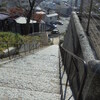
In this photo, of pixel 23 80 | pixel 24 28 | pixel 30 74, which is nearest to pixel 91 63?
pixel 23 80

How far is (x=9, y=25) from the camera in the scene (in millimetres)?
19688

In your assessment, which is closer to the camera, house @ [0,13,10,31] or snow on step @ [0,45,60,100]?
snow on step @ [0,45,60,100]

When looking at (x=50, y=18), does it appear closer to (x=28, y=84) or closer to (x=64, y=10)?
(x=64, y=10)

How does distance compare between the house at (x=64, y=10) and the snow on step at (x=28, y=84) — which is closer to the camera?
the snow on step at (x=28, y=84)

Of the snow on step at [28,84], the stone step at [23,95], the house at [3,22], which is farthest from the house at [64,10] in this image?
the stone step at [23,95]

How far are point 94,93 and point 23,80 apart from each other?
2902mm

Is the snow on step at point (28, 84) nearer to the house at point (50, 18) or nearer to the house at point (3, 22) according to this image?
the house at point (3, 22)

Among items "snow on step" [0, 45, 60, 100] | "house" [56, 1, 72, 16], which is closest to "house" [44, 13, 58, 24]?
"house" [56, 1, 72, 16]

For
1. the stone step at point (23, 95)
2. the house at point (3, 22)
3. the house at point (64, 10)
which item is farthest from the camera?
the house at point (64, 10)

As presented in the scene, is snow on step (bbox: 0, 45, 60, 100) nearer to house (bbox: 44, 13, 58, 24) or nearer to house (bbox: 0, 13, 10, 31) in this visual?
house (bbox: 0, 13, 10, 31)

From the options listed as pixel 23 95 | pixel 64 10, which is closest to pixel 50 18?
A: pixel 64 10

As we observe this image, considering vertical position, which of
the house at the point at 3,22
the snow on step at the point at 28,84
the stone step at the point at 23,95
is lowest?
the house at the point at 3,22

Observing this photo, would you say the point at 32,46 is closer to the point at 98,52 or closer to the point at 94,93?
the point at 98,52

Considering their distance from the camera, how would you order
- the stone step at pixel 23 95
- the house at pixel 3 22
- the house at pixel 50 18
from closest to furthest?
the stone step at pixel 23 95, the house at pixel 3 22, the house at pixel 50 18
